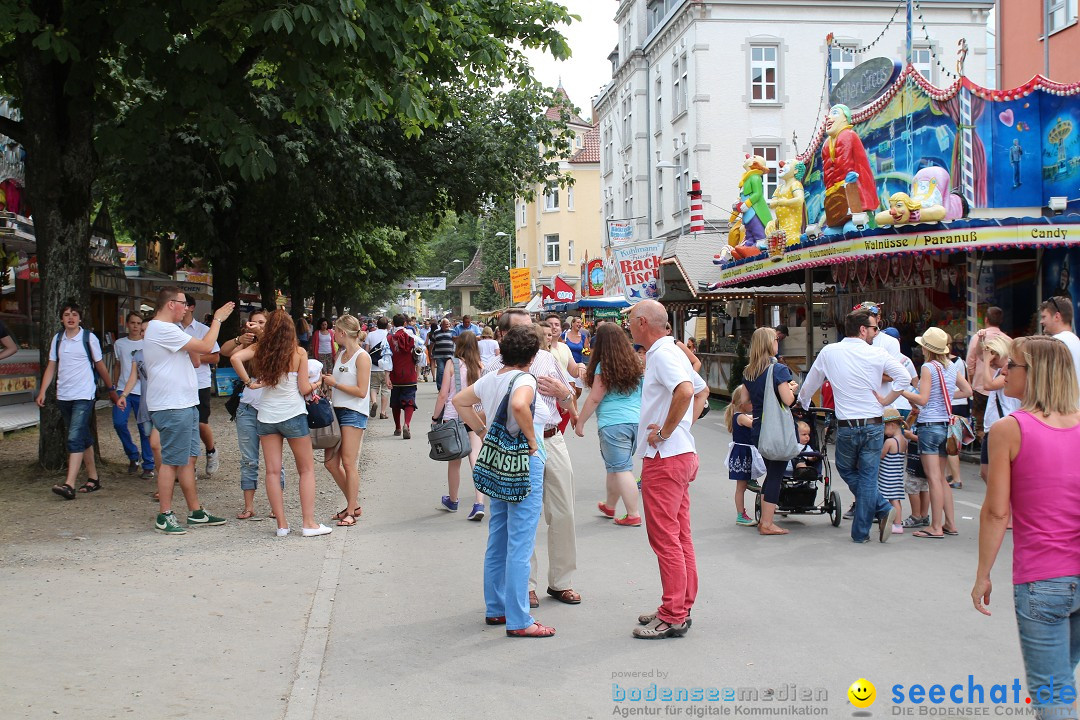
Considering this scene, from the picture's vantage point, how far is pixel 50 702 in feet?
15.4

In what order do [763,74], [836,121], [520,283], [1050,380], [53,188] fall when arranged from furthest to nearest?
[520,283] < [763,74] < [836,121] < [53,188] < [1050,380]

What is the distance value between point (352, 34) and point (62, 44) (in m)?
2.89

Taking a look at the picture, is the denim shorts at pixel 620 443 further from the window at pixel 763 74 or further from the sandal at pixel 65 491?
the window at pixel 763 74

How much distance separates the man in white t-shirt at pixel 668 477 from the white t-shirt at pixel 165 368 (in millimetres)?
4340

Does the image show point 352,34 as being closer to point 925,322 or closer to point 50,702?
point 50,702

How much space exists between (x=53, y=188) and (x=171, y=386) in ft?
11.1

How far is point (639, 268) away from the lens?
26.5 m

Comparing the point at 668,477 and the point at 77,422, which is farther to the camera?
the point at 77,422

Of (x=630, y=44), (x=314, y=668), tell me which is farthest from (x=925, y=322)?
(x=630, y=44)

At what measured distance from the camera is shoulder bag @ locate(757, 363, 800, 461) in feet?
28.6

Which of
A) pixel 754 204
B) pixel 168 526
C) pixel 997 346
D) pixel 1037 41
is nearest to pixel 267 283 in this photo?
pixel 754 204

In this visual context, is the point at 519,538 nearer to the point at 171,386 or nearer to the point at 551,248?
the point at 171,386

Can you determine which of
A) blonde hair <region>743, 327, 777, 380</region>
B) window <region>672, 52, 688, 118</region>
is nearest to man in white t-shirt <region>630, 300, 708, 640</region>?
blonde hair <region>743, 327, 777, 380</region>

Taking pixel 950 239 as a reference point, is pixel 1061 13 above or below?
above
